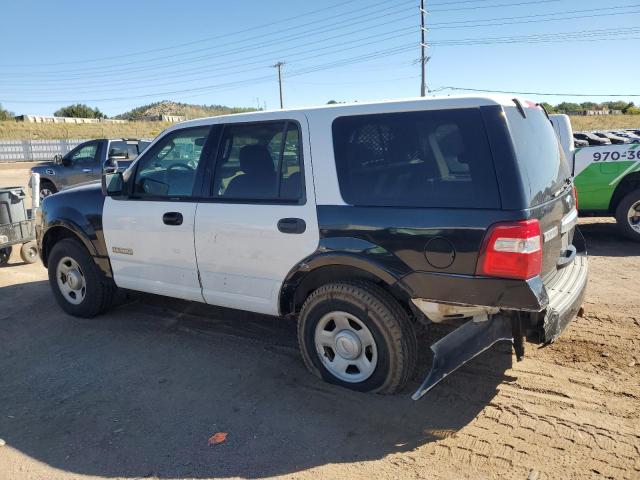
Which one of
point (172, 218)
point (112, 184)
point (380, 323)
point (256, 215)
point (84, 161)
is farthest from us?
point (84, 161)

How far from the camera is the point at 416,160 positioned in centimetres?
331

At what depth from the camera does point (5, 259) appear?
814 centimetres

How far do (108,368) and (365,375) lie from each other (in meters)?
2.14

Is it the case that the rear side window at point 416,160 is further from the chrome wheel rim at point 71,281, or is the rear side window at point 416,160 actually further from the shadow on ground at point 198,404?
the chrome wheel rim at point 71,281

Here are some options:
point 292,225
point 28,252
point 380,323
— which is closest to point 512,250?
point 380,323

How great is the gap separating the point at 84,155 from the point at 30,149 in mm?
27982

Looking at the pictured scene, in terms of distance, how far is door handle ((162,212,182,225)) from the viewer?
4332mm

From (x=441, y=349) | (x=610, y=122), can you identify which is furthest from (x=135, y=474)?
(x=610, y=122)

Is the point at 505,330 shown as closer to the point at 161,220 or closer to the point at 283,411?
the point at 283,411

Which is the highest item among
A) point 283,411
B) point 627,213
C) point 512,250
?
point 512,250

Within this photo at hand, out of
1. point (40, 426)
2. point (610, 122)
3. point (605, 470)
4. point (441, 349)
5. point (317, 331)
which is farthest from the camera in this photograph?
point (610, 122)

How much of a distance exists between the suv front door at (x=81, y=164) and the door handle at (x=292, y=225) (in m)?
11.3

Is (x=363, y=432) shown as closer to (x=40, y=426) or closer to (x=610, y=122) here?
(x=40, y=426)

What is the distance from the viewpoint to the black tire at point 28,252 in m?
8.09
